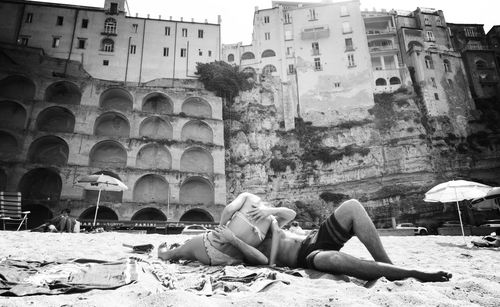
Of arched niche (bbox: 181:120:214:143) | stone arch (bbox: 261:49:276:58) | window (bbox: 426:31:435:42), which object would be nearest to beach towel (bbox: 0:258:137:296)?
arched niche (bbox: 181:120:214:143)

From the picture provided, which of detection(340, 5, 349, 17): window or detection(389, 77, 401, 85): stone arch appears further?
detection(340, 5, 349, 17): window

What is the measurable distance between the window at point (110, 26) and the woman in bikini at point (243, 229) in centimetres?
3871

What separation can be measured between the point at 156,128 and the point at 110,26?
15246 millimetres

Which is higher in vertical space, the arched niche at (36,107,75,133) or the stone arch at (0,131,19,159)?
the arched niche at (36,107,75,133)

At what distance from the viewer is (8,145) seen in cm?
2734

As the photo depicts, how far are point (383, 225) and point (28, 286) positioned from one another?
3198 centimetres

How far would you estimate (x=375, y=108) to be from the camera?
1500 inches

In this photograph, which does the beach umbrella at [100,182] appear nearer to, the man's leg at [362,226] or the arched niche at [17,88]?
the man's leg at [362,226]

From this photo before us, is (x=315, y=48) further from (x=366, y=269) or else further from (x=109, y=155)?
(x=366, y=269)

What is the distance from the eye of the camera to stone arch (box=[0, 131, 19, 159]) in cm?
2673

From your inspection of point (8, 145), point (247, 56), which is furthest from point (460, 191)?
point (247, 56)

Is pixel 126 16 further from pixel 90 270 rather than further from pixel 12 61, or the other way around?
pixel 90 270

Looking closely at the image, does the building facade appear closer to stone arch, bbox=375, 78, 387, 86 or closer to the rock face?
the rock face

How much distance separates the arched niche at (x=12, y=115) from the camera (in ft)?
93.4
